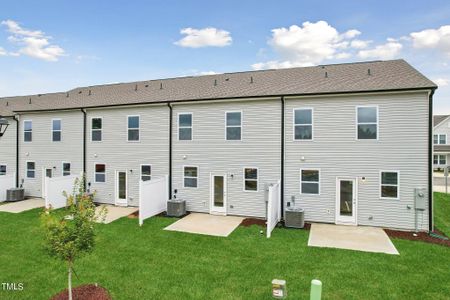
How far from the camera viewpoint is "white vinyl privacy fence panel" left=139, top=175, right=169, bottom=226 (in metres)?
11.5

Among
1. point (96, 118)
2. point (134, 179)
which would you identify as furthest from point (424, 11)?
point (96, 118)

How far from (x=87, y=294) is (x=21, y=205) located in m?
12.7

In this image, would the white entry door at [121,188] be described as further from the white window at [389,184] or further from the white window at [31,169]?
the white window at [389,184]

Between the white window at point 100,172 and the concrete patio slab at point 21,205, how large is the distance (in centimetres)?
321

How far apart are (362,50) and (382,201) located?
12.5 m

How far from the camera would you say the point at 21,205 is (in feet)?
48.5

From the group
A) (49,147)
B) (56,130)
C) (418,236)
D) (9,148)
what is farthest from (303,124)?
(9,148)

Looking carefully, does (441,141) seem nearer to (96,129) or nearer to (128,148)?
(128,148)

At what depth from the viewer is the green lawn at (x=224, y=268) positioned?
5887 millimetres

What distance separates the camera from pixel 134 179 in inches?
570

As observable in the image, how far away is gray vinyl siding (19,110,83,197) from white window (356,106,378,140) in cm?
1480

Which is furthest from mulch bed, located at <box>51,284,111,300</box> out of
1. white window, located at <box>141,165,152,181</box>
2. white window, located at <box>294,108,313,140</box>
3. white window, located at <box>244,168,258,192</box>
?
white window, located at <box>294,108,313,140</box>

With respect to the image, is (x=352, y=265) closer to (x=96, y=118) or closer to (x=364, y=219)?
(x=364, y=219)

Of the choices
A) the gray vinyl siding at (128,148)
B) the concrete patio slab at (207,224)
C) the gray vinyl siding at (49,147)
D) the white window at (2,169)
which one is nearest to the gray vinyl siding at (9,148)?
the white window at (2,169)
